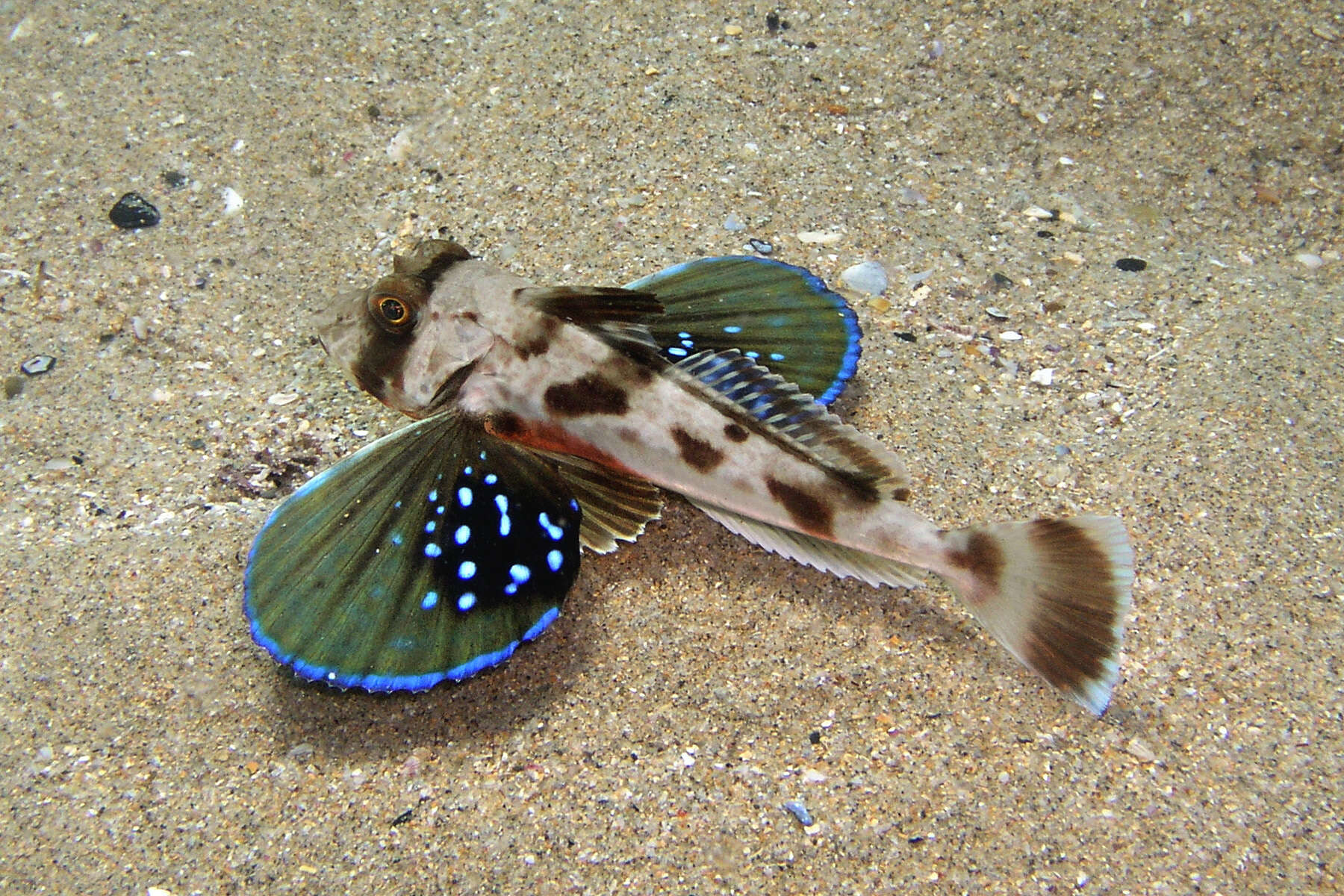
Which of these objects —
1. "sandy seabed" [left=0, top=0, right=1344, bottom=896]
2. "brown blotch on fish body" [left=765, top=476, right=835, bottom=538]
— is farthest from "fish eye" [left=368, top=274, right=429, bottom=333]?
"brown blotch on fish body" [left=765, top=476, right=835, bottom=538]

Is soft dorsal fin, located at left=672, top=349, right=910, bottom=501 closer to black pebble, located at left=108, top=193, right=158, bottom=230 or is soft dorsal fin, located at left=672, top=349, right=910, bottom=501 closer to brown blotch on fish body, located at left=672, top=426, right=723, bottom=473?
brown blotch on fish body, located at left=672, top=426, right=723, bottom=473

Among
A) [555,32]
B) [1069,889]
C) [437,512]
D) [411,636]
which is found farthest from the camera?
[555,32]

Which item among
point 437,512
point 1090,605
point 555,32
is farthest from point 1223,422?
point 555,32

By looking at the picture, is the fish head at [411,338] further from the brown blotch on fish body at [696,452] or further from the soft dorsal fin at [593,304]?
the brown blotch on fish body at [696,452]

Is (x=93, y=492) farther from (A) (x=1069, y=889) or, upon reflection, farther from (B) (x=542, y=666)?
(A) (x=1069, y=889)

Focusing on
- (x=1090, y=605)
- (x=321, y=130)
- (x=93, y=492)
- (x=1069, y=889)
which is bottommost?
(x=1069, y=889)

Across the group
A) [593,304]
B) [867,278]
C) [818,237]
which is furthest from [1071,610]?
[818,237]
